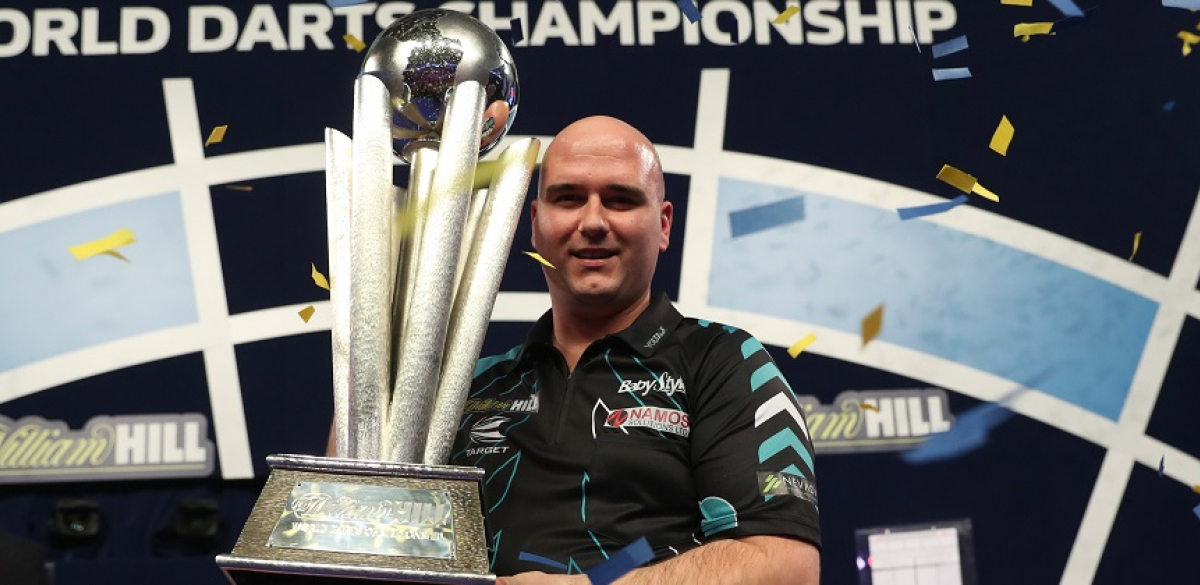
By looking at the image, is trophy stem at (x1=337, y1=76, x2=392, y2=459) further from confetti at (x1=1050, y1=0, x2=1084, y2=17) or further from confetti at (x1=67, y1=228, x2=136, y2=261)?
confetti at (x1=1050, y1=0, x2=1084, y2=17)

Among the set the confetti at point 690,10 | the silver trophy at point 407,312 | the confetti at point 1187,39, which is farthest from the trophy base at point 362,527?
the confetti at point 1187,39

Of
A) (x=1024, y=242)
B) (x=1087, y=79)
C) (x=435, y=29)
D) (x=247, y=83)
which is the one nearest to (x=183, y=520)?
(x=247, y=83)

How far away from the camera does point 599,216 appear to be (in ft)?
6.03

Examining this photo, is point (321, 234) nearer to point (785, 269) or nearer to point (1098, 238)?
point (785, 269)

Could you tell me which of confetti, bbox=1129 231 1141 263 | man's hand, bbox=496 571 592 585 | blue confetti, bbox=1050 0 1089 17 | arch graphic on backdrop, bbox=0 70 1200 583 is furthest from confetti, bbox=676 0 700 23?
man's hand, bbox=496 571 592 585

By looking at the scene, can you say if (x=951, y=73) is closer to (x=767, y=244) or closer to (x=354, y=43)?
(x=767, y=244)

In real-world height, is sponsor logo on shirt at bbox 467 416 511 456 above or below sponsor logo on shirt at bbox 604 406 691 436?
below

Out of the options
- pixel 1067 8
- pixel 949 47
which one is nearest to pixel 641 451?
pixel 949 47

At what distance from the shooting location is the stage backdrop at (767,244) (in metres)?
2.49

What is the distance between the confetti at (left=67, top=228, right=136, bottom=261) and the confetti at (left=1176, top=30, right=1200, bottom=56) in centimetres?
221

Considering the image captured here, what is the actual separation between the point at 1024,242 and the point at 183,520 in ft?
5.63

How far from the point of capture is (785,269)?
8.71ft

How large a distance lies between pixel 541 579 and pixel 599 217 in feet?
1.86

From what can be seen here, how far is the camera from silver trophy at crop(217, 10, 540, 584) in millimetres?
1266
